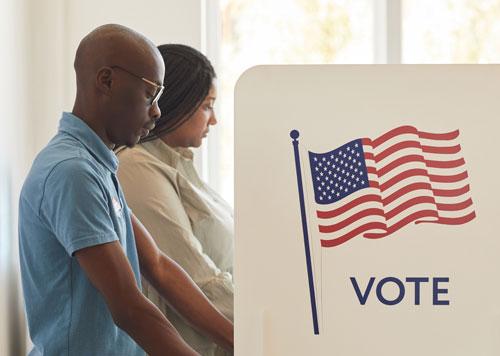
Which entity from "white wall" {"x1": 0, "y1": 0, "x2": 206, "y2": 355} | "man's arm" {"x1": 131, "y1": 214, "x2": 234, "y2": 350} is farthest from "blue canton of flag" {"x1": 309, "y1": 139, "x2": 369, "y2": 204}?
"white wall" {"x1": 0, "y1": 0, "x2": 206, "y2": 355}

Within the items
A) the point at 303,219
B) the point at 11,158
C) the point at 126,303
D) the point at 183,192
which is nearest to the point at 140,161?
the point at 183,192

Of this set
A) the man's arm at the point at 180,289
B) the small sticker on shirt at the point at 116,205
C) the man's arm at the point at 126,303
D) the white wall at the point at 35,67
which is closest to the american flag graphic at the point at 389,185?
the man's arm at the point at 126,303

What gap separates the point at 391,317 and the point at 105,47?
78cm

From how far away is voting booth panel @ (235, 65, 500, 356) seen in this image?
1.23m

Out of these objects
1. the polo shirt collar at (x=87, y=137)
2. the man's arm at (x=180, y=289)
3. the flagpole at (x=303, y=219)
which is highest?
the polo shirt collar at (x=87, y=137)

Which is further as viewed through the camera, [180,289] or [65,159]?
[180,289]

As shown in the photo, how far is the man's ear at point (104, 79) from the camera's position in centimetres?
169

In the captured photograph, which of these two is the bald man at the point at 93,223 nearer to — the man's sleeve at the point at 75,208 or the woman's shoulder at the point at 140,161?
the man's sleeve at the point at 75,208

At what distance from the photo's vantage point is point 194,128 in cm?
226

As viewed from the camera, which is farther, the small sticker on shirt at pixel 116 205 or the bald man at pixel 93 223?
the small sticker on shirt at pixel 116 205

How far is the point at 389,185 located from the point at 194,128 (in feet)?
3.46

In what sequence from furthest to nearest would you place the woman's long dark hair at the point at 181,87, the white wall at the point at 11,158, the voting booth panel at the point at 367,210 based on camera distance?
the woman's long dark hair at the point at 181,87
the white wall at the point at 11,158
the voting booth panel at the point at 367,210

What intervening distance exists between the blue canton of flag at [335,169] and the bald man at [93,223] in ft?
1.44

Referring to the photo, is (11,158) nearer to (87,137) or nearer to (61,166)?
(87,137)
